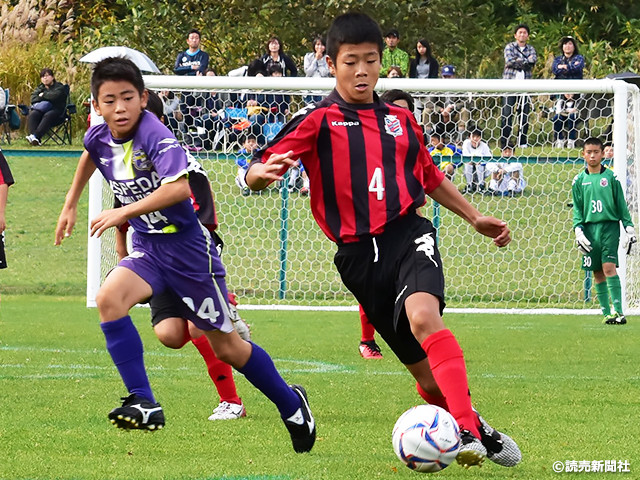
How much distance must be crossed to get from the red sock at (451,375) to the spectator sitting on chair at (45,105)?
55.4 feet

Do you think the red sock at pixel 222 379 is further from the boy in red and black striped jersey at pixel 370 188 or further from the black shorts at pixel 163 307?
the boy in red and black striped jersey at pixel 370 188

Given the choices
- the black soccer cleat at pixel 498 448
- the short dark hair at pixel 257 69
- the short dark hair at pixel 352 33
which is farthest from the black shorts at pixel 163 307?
the short dark hair at pixel 257 69

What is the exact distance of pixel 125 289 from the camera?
5.30m

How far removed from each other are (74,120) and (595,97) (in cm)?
1098

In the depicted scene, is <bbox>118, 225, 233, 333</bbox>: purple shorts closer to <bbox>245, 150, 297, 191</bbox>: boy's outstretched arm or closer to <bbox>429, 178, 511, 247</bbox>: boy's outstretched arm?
<bbox>245, 150, 297, 191</bbox>: boy's outstretched arm

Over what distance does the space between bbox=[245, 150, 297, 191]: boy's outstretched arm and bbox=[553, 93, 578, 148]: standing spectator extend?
8.82 m

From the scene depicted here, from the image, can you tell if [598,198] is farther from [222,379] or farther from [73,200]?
[73,200]

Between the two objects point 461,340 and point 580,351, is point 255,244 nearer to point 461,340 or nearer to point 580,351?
point 461,340

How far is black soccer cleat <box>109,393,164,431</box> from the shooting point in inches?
196

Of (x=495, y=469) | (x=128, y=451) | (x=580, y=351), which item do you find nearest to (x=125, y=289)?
(x=128, y=451)

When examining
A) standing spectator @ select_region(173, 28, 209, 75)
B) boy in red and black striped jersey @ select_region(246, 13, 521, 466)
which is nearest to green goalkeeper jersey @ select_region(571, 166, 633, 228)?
boy in red and black striped jersey @ select_region(246, 13, 521, 466)

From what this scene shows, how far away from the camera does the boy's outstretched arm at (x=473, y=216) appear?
5332mm

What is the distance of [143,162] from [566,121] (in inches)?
356

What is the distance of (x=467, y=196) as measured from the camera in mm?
12836
